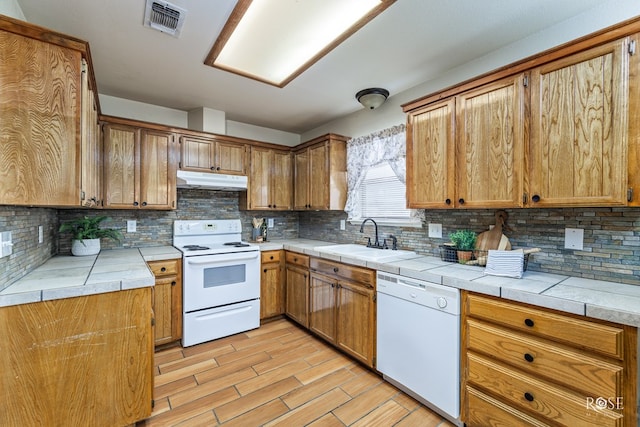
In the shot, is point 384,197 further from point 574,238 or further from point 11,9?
point 11,9

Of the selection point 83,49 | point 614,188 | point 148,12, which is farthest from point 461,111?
point 83,49

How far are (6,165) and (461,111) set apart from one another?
2.57 meters

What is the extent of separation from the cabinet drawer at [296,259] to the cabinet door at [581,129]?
78.6 inches

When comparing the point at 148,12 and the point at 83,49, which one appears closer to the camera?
the point at 83,49

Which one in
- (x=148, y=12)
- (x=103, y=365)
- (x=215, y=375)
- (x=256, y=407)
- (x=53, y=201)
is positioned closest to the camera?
(x=53, y=201)

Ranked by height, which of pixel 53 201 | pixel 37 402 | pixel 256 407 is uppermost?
pixel 53 201

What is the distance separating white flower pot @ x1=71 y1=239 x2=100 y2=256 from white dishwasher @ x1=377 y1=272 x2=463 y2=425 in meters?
2.55

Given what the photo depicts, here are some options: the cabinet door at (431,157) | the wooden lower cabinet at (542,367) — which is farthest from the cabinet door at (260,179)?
the wooden lower cabinet at (542,367)

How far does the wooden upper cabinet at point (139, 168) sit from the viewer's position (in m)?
2.67

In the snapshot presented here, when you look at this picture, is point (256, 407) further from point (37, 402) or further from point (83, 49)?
point (83, 49)

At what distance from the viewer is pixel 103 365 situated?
1511mm

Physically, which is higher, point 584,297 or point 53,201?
point 53,201

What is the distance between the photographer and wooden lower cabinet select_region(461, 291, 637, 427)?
1.15m

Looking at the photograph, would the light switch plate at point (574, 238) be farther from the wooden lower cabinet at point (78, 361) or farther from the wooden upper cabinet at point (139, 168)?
the wooden upper cabinet at point (139, 168)
